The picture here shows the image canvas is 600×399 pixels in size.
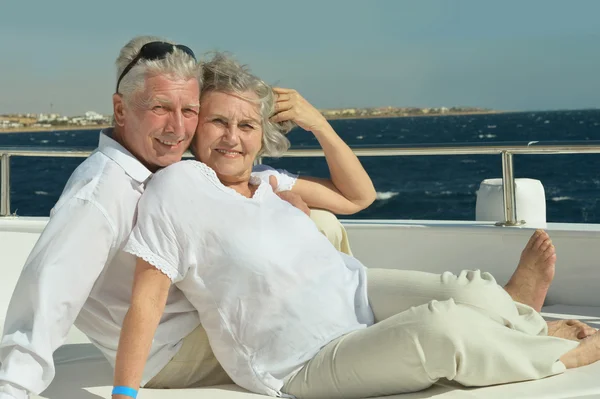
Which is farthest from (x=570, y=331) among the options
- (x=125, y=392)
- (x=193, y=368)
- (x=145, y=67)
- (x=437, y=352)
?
(x=145, y=67)

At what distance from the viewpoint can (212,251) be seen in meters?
2.32

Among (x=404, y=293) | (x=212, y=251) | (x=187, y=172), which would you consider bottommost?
(x=404, y=293)

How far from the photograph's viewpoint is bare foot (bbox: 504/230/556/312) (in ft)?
9.84

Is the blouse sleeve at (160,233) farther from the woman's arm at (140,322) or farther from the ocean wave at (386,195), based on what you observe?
the ocean wave at (386,195)

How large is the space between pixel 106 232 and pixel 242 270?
38 cm

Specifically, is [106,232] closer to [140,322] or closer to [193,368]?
[140,322]

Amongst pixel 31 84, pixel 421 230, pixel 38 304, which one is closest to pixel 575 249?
pixel 421 230

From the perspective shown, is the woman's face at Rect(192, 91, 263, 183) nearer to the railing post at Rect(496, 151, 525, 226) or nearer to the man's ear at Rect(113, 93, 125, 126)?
the man's ear at Rect(113, 93, 125, 126)

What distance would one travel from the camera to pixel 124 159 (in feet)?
7.66

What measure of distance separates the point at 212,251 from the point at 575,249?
1938mm

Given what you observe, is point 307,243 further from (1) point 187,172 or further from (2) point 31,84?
(2) point 31,84

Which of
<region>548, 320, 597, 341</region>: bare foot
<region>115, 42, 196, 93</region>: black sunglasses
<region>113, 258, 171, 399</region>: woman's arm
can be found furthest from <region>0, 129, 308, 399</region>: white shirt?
<region>548, 320, 597, 341</region>: bare foot

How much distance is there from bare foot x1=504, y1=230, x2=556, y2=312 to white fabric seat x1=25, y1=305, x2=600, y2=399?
1.47 feet

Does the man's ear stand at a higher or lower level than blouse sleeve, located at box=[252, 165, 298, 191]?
higher
